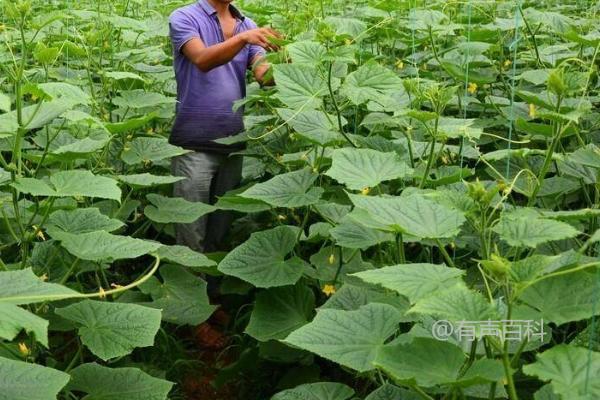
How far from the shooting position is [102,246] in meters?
2.30

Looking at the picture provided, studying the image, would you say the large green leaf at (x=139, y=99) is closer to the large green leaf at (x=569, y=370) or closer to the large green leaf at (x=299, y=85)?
the large green leaf at (x=299, y=85)

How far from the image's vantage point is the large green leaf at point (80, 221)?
252 centimetres

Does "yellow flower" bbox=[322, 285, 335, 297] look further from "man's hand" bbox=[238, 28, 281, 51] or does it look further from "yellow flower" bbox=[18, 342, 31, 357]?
"man's hand" bbox=[238, 28, 281, 51]

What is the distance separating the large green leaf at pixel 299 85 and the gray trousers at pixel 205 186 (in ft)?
3.16

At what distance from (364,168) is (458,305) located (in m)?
0.91

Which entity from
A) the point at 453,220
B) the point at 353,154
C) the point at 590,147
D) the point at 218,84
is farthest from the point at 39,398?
the point at 218,84

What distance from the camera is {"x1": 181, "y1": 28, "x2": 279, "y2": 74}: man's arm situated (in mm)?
3242

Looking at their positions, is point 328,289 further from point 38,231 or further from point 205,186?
point 205,186

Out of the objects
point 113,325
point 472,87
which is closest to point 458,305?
point 113,325

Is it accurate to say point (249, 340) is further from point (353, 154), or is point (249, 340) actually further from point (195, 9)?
point (195, 9)

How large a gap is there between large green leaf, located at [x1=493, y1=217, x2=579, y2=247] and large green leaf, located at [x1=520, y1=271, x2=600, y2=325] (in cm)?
8

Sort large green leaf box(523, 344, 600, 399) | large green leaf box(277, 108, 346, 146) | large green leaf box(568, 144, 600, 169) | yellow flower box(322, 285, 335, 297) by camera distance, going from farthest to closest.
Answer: large green leaf box(277, 108, 346, 146), yellow flower box(322, 285, 335, 297), large green leaf box(568, 144, 600, 169), large green leaf box(523, 344, 600, 399)

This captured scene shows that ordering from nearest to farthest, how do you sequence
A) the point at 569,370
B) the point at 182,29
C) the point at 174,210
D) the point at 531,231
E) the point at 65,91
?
1. the point at 569,370
2. the point at 531,231
3. the point at 65,91
4. the point at 174,210
5. the point at 182,29

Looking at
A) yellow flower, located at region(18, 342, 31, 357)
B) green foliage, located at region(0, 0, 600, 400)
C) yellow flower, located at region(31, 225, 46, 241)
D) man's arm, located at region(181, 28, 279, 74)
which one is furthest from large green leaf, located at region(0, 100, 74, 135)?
man's arm, located at region(181, 28, 279, 74)
